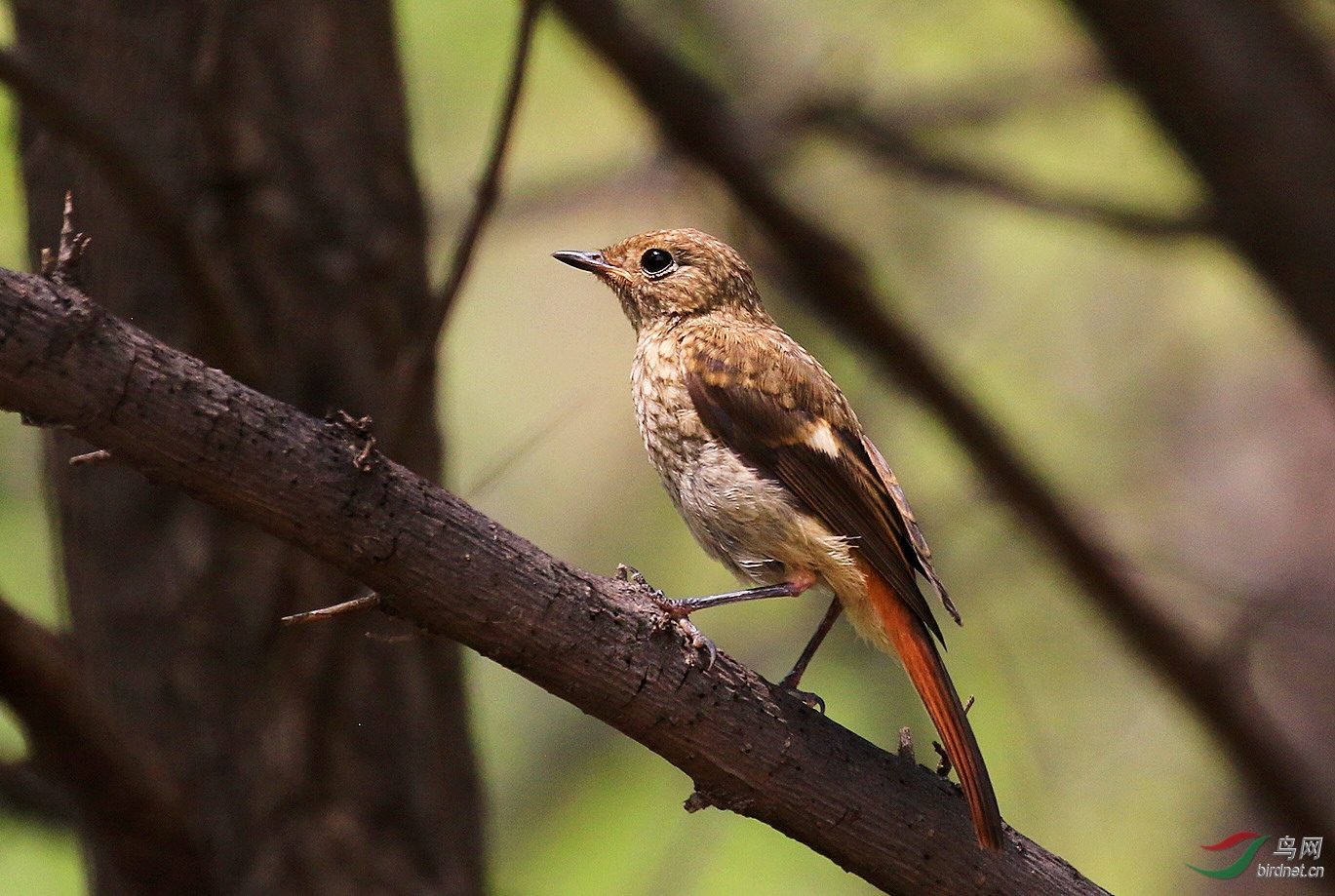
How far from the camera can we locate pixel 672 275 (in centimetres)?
381

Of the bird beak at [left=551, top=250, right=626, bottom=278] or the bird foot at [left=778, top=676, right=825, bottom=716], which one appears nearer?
the bird foot at [left=778, top=676, right=825, bottom=716]

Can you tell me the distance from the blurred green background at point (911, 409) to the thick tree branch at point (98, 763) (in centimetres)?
74

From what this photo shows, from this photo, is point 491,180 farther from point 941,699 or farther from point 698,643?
point 941,699

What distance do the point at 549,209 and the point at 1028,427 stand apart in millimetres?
3561

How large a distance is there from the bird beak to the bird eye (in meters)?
0.07

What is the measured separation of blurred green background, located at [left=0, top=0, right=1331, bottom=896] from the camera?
573cm

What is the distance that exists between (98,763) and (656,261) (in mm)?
1925

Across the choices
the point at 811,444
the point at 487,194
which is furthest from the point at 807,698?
the point at 487,194

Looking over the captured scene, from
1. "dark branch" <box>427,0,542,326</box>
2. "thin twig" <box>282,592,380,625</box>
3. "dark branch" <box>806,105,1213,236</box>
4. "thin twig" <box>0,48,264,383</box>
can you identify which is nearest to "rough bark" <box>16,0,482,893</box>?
"thin twig" <box>0,48,264,383</box>

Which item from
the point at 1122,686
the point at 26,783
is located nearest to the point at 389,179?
the point at 26,783

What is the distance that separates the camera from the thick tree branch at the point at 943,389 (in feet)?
15.3

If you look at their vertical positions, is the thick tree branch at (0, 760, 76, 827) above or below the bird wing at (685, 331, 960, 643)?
below

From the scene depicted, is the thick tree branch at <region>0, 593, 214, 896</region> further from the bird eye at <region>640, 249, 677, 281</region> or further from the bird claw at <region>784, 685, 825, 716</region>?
the bird eye at <region>640, 249, 677, 281</region>

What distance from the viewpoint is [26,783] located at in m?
3.64
